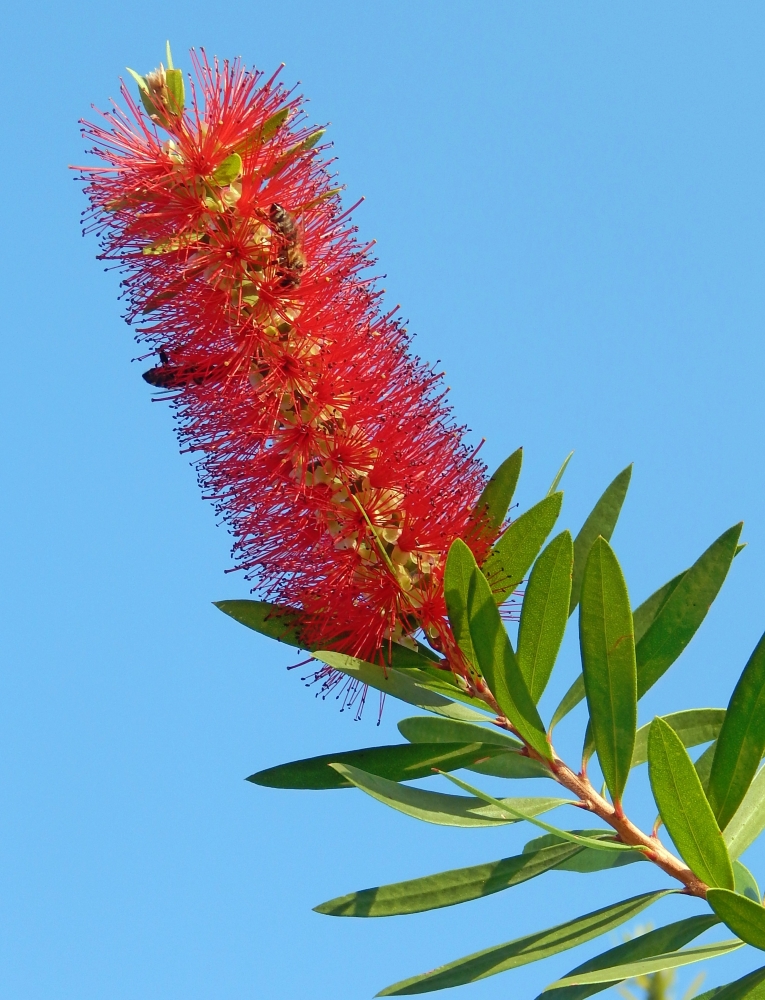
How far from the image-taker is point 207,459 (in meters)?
2.95

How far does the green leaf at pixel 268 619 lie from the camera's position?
2.94m

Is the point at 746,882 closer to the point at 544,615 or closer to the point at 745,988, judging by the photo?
the point at 745,988

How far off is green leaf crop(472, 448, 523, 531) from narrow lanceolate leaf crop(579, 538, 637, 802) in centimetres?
57

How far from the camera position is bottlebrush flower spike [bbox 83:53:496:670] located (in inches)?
112

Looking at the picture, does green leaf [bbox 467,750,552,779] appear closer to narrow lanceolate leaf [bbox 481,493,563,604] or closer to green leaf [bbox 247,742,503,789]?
green leaf [bbox 247,742,503,789]

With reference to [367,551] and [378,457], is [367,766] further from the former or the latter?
[378,457]

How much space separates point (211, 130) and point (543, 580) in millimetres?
1402

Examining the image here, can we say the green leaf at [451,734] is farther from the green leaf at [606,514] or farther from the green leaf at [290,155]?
the green leaf at [290,155]

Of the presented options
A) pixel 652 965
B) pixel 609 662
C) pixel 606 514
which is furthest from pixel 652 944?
pixel 606 514

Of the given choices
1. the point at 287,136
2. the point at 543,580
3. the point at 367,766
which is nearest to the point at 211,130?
the point at 287,136

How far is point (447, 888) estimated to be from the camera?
2.59 meters

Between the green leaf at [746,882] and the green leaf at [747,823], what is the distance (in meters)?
0.03

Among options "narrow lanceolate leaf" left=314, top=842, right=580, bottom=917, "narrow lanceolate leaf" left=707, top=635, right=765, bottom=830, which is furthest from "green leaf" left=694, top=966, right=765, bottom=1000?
"narrow lanceolate leaf" left=314, top=842, right=580, bottom=917

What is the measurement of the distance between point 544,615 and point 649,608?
442 millimetres
